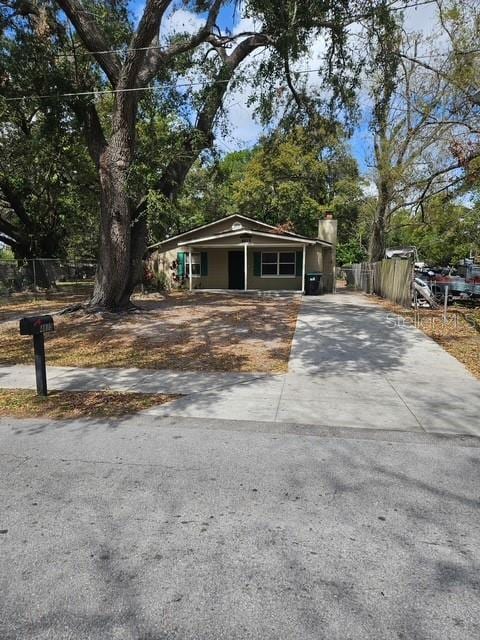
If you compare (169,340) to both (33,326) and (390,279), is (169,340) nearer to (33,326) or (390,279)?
(33,326)

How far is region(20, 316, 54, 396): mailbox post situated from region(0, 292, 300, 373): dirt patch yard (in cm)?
184

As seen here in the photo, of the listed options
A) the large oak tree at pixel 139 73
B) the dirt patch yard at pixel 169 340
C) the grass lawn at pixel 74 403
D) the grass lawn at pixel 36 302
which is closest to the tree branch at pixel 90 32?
the large oak tree at pixel 139 73

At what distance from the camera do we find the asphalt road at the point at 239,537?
2.16 metres

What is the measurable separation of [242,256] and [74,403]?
1958cm

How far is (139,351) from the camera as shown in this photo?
29.0 feet

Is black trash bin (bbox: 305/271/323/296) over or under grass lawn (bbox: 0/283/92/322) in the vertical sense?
over

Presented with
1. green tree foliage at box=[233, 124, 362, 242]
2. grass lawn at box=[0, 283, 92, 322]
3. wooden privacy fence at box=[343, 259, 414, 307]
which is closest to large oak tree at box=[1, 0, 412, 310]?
grass lawn at box=[0, 283, 92, 322]

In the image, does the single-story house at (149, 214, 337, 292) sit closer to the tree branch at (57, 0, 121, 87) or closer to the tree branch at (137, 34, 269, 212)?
the tree branch at (137, 34, 269, 212)

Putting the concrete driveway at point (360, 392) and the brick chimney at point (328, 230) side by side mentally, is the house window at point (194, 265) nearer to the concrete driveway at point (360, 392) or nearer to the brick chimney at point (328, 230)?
the brick chimney at point (328, 230)

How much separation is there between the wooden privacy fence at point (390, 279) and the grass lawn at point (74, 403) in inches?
444

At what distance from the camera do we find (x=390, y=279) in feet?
59.2

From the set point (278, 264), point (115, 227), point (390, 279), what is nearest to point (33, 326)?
point (115, 227)

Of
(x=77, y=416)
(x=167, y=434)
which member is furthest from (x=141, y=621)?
(x=77, y=416)

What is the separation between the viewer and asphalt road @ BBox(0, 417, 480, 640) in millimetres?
2156
